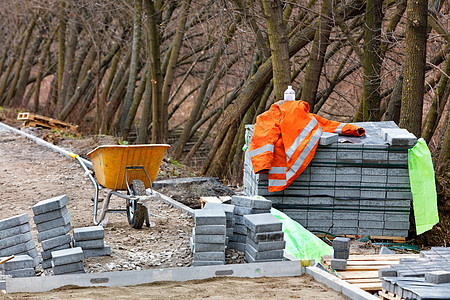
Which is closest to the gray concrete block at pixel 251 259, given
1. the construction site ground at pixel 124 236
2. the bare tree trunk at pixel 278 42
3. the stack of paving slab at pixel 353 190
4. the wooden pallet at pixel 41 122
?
the construction site ground at pixel 124 236

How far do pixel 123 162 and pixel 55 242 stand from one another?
1610mm

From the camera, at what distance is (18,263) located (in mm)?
6062

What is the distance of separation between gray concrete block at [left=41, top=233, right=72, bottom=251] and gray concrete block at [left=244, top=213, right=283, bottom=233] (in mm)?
1914

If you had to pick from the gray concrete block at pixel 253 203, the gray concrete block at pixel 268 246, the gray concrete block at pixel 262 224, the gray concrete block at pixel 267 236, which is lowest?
the gray concrete block at pixel 268 246

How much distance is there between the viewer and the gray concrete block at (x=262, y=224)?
6352mm

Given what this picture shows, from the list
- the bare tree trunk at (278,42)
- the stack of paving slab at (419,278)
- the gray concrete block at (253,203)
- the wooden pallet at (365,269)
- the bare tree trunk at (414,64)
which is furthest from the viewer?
the bare tree trunk at (278,42)

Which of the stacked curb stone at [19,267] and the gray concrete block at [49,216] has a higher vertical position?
the gray concrete block at [49,216]

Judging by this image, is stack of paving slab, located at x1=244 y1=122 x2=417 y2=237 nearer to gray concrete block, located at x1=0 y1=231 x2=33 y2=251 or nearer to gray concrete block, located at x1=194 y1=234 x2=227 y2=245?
gray concrete block, located at x1=194 y1=234 x2=227 y2=245

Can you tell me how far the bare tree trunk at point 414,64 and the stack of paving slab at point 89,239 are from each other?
531cm

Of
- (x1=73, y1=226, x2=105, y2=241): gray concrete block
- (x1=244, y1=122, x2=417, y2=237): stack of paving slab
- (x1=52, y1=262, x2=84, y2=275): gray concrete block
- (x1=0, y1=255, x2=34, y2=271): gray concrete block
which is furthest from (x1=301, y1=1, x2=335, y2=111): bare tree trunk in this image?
(x1=0, y1=255, x2=34, y2=271): gray concrete block

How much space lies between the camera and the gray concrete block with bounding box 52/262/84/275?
604 cm

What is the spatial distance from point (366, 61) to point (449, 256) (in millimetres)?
6921

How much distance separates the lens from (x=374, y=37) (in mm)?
12422

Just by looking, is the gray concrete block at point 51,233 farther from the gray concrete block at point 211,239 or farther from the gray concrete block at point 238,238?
the gray concrete block at point 238,238
